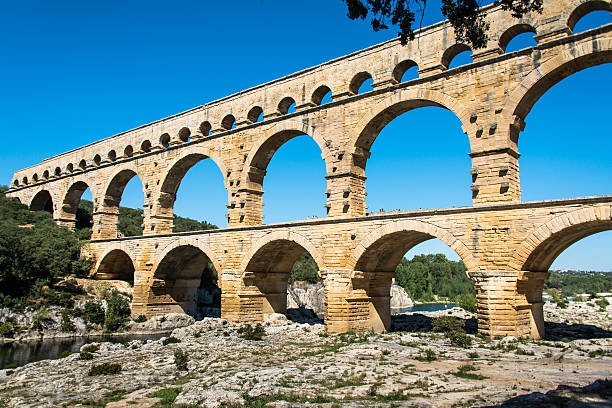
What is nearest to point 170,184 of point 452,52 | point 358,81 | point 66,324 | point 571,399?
point 66,324

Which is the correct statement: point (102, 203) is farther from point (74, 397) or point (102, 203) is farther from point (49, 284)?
point (74, 397)

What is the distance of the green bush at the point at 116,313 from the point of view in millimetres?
26916

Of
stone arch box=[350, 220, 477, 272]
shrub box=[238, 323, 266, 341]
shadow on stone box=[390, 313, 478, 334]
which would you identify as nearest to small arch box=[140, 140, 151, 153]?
shrub box=[238, 323, 266, 341]

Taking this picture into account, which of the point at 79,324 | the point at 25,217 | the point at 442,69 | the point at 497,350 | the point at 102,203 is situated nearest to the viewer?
the point at 497,350

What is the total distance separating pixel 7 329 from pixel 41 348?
144 inches

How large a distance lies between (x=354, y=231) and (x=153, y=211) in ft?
47.8

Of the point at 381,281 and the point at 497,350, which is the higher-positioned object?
the point at 381,281

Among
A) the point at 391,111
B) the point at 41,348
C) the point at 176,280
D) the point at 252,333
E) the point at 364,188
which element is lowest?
the point at 41,348

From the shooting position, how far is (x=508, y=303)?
1462cm

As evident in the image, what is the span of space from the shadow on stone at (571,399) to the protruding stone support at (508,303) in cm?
693

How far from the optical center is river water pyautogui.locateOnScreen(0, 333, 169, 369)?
63.9 feet

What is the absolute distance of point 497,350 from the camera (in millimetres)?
13312

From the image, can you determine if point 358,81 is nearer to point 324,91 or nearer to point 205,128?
point 324,91

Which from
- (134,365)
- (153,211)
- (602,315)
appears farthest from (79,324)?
(602,315)
